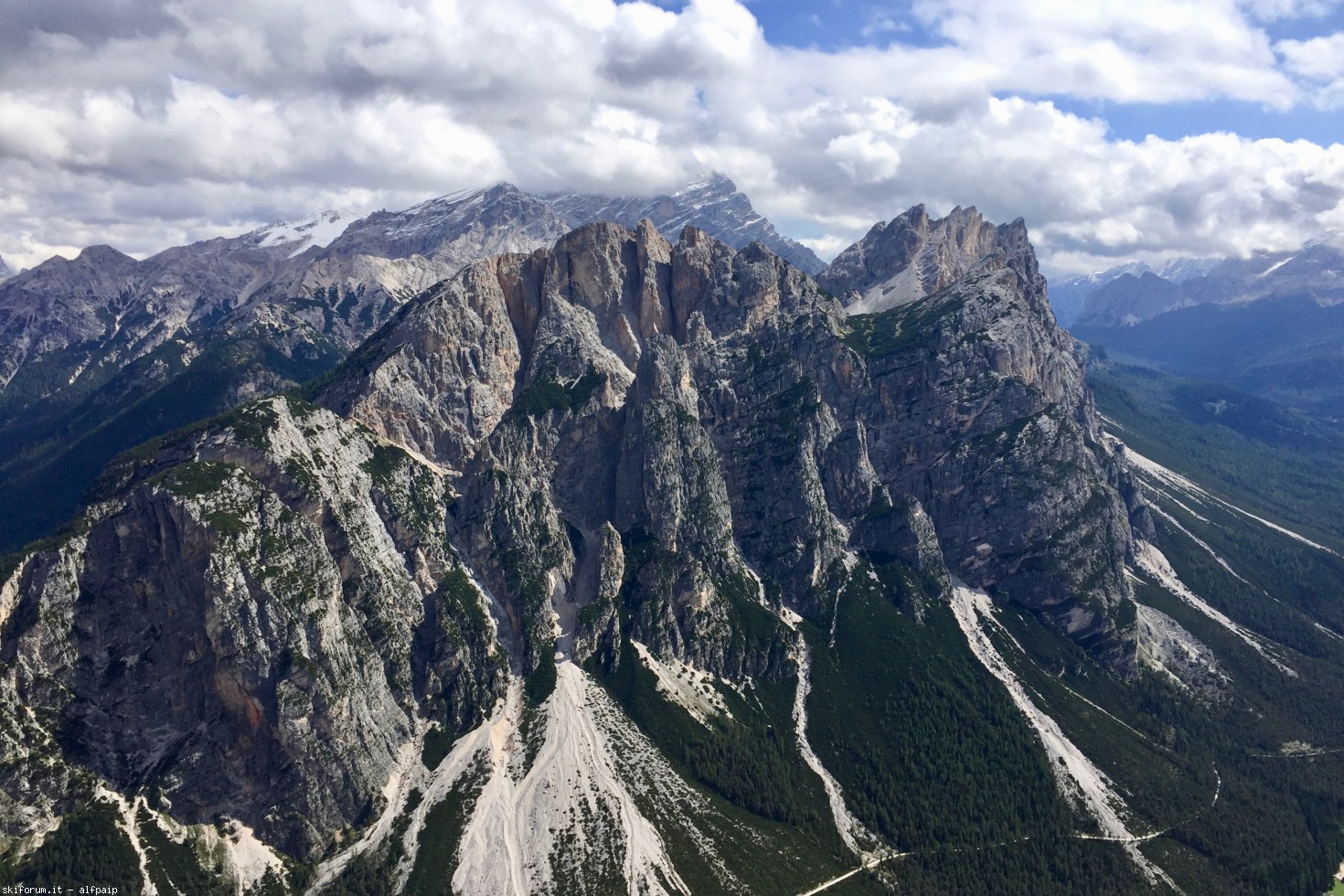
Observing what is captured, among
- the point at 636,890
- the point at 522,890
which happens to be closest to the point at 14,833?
the point at 522,890

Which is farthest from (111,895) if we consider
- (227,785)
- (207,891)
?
(227,785)

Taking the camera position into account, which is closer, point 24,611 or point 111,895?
point 111,895

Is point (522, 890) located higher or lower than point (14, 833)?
lower

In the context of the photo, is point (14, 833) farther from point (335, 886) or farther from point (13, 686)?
point (335, 886)

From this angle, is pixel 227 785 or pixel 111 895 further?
pixel 227 785

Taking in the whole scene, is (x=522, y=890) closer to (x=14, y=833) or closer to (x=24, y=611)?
(x=14, y=833)

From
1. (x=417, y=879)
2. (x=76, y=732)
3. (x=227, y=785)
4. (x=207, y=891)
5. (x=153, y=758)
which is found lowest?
A: (x=417, y=879)

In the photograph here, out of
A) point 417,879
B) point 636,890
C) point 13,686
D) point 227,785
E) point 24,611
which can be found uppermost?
point 24,611

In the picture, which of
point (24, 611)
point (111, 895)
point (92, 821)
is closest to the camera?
point (111, 895)

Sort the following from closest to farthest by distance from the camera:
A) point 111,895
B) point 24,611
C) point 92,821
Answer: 1. point 111,895
2. point 92,821
3. point 24,611
